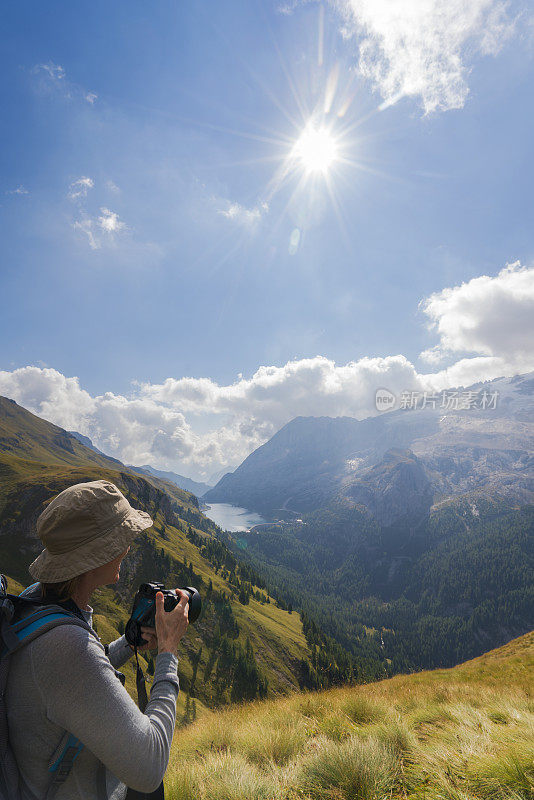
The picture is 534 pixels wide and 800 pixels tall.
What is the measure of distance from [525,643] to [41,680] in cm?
3915

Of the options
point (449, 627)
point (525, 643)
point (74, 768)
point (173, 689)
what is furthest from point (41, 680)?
point (449, 627)

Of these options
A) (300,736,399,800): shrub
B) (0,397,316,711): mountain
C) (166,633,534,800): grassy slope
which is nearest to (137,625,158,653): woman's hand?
(166,633,534,800): grassy slope

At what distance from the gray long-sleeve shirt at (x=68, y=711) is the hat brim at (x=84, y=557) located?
0.48 m

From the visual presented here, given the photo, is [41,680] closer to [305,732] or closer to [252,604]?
[305,732]

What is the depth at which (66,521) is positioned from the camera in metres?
2.53

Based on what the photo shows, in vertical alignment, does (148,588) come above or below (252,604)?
above

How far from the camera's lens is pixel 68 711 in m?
1.95

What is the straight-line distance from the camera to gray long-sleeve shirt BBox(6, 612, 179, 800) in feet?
6.38

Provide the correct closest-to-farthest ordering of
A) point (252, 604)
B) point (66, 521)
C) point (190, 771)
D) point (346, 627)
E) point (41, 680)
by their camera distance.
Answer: point (41, 680), point (66, 521), point (190, 771), point (252, 604), point (346, 627)

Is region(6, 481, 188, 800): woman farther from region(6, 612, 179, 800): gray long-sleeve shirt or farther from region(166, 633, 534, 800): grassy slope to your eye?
region(166, 633, 534, 800): grassy slope

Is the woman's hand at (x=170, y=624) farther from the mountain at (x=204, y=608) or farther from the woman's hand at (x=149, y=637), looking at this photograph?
the mountain at (x=204, y=608)

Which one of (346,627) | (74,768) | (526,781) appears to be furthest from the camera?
(346,627)

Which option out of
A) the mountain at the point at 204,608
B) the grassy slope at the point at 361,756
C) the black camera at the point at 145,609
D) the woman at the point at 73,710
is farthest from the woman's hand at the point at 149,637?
the mountain at the point at 204,608

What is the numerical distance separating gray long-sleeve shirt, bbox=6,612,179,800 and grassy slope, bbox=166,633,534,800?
3692 mm
